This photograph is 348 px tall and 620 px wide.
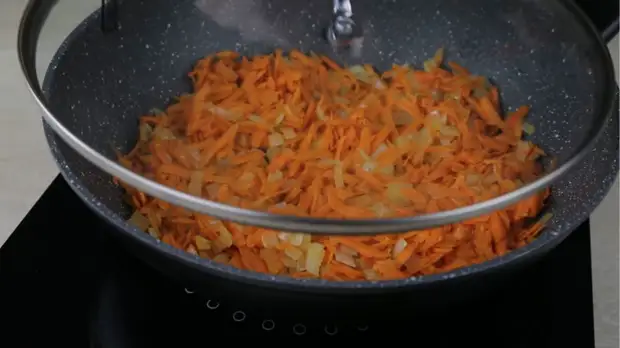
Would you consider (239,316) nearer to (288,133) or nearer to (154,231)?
(154,231)

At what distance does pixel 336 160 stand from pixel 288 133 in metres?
0.09

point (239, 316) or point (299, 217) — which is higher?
point (299, 217)

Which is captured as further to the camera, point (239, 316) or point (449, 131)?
point (449, 131)

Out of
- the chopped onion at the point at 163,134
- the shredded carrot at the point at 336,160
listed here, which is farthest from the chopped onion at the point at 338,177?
the chopped onion at the point at 163,134

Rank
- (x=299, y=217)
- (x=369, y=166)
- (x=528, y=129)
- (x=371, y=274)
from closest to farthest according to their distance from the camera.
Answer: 1. (x=299, y=217)
2. (x=371, y=274)
3. (x=369, y=166)
4. (x=528, y=129)

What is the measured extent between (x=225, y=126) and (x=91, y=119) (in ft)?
0.50

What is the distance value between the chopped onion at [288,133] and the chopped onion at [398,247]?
223 mm

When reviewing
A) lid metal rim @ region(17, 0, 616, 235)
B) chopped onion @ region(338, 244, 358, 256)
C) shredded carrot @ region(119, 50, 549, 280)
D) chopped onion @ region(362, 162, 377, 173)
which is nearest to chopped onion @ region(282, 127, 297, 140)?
shredded carrot @ region(119, 50, 549, 280)

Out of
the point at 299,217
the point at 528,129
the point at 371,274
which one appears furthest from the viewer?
the point at 528,129

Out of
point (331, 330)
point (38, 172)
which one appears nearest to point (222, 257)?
point (331, 330)

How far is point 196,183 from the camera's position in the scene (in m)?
0.77

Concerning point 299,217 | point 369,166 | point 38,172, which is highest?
point 299,217

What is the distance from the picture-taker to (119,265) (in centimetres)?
76

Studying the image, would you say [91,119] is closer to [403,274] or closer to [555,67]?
[403,274]
